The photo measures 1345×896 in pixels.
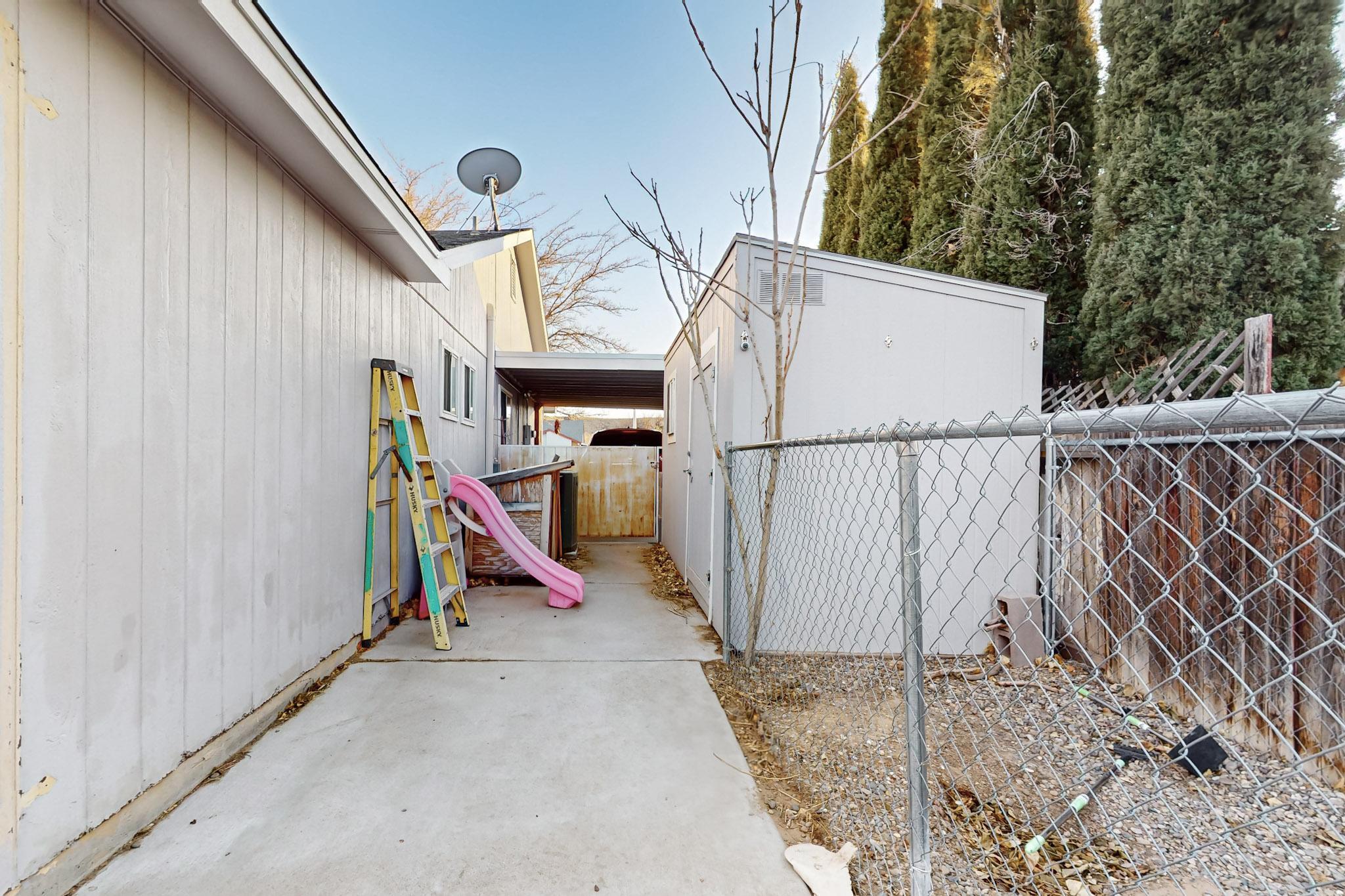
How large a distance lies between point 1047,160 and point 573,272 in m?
13.3

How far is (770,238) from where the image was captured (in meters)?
4.18

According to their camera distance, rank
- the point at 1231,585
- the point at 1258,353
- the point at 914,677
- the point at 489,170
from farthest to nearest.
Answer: the point at 489,170 < the point at 1258,353 < the point at 1231,585 < the point at 914,677

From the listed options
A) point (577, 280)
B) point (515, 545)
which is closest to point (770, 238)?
point (515, 545)

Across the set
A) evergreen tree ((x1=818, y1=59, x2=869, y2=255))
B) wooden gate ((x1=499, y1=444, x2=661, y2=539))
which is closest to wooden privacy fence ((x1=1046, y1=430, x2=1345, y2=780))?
wooden gate ((x1=499, y1=444, x2=661, y2=539))

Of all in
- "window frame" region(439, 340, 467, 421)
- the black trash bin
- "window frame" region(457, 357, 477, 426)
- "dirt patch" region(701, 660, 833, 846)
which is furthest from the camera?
the black trash bin

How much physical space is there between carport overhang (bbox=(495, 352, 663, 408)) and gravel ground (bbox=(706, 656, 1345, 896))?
554 cm

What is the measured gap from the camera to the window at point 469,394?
7.06 meters

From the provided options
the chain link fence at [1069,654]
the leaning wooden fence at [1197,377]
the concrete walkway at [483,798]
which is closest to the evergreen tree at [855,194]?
the leaning wooden fence at [1197,377]

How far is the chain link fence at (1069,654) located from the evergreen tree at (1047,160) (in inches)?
119

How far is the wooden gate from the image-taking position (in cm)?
928

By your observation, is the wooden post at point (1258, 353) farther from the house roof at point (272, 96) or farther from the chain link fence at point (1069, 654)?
the house roof at point (272, 96)

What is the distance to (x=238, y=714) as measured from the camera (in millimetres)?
2613

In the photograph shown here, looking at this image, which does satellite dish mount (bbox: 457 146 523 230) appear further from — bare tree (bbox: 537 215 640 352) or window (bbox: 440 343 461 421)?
bare tree (bbox: 537 215 640 352)

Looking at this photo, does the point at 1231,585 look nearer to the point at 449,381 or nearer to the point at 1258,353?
the point at 1258,353
